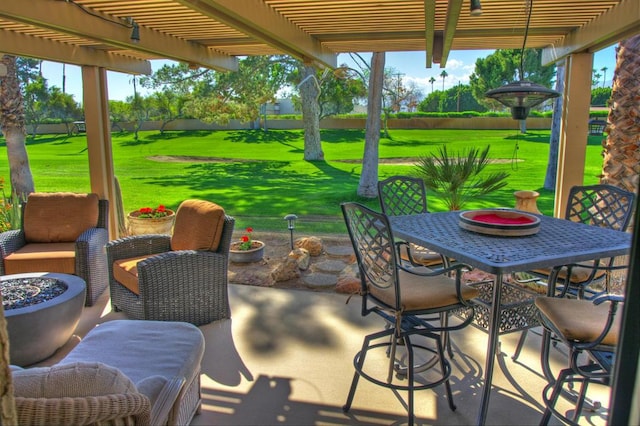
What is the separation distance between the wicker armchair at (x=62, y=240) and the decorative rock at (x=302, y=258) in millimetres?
1764

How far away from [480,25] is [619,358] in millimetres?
3869

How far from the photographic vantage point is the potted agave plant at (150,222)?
5.95 metres

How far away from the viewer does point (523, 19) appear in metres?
3.81

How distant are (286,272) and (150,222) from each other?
2311mm

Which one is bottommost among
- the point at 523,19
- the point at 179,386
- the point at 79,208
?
the point at 179,386

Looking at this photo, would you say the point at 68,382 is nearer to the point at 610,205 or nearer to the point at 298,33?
the point at 298,33

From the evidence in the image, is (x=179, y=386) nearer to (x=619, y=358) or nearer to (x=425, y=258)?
(x=619, y=358)

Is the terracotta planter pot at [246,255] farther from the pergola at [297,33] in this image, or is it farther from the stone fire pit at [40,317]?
the stone fire pit at [40,317]

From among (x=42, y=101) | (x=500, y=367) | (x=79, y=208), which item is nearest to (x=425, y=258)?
(x=500, y=367)

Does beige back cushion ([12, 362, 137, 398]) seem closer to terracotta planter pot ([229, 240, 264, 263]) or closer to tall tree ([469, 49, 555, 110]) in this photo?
terracotta planter pot ([229, 240, 264, 263])

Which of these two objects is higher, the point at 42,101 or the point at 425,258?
the point at 42,101

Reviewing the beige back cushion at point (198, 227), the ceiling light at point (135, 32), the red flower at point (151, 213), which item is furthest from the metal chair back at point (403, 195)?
the red flower at point (151, 213)

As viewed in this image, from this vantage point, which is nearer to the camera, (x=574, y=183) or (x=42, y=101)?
(x=574, y=183)

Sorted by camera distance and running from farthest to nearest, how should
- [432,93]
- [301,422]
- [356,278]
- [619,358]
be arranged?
[432,93], [356,278], [301,422], [619,358]
